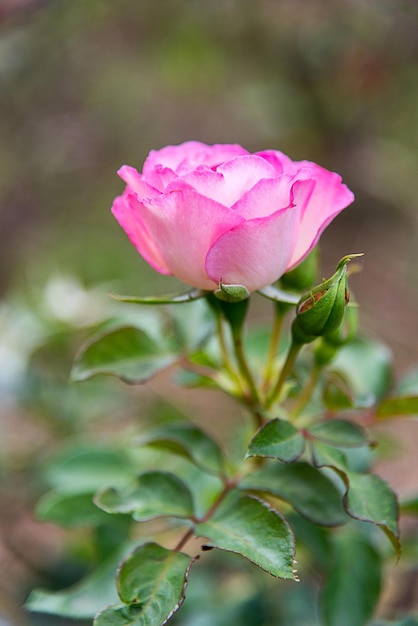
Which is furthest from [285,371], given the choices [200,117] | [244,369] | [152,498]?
[200,117]

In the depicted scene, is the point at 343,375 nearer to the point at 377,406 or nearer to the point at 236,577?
the point at 377,406

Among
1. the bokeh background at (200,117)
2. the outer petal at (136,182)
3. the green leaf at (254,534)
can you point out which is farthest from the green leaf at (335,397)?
the bokeh background at (200,117)

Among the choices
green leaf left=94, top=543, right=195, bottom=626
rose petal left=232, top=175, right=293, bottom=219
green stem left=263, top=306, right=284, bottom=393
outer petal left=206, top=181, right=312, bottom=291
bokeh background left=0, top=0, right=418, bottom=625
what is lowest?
bokeh background left=0, top=0, right=418, bottom=625

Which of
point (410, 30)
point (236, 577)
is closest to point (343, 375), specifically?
point (236, 577)

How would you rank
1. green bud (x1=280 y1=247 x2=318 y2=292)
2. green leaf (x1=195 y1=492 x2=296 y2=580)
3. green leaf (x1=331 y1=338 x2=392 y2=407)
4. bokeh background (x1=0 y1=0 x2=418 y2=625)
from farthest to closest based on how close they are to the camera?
bokeh background (x1=0 y1=0 x2=418 y2=625) → green leaf (x1=331 y1=338 x2=392 y2=407) → green bud (x1=280 y1=247 x2=318 y2=292) → green leaf (x1=195 y1=492 x2=296 y2=580)

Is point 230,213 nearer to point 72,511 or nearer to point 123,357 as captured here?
point 123,357

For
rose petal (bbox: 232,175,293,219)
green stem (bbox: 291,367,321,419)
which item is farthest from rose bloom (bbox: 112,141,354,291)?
green stem (bbox: 291,367,321,419)

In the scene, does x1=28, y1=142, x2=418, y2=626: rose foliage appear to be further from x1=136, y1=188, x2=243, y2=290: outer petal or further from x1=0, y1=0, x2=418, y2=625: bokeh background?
x1=0, y1=0, x2=418, y2=625: bokeh background
